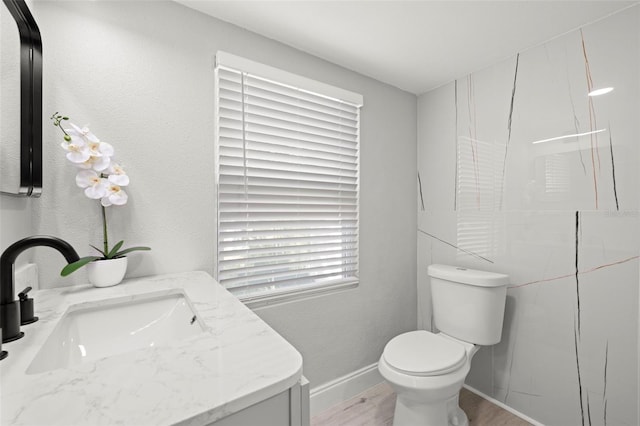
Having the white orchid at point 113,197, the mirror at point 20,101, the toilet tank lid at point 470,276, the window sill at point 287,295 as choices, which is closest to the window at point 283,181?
the window sill at point 287,295

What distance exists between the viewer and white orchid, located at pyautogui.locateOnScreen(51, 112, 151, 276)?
3.58 ft

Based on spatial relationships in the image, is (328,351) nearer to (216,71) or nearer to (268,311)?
(268,311)

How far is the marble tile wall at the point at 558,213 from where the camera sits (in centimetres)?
148

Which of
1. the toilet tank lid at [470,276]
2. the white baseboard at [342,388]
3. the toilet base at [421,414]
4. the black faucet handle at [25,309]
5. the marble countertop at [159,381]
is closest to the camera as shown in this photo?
the marble countertop at [159,381]

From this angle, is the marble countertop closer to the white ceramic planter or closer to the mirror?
the white ceramic planter

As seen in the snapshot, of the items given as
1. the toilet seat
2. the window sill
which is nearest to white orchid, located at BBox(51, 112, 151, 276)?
the window sill

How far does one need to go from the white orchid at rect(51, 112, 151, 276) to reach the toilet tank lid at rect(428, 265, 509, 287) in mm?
1713

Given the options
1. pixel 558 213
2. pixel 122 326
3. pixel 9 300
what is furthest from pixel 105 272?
pixel 558 213

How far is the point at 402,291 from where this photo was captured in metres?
2.37

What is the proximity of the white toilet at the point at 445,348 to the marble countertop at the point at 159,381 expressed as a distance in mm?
1076

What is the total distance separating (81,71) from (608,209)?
252cm

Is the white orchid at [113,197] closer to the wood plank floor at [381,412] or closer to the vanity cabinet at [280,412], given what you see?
the vanity cabinet at [280,412]

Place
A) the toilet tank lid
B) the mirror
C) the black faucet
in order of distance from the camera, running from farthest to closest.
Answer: the toilet tank lid < the mirror < the black faucet

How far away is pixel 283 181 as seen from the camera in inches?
68.9
